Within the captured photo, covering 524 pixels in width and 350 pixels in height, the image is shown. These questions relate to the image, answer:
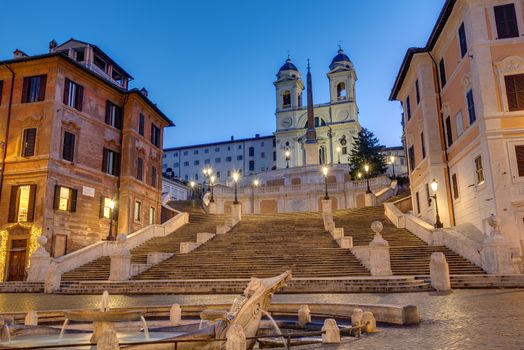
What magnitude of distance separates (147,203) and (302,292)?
22842 millimetres

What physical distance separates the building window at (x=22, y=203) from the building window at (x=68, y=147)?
3.04 m

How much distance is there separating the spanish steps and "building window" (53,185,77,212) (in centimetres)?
513

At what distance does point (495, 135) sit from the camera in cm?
2122

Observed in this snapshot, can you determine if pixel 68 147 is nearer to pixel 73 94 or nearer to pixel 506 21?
pixel 73 94

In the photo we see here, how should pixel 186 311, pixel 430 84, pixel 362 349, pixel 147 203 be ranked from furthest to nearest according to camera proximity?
pixel 147 203 → pixel 430 84 → pixel 186 311 → pixel 362 349

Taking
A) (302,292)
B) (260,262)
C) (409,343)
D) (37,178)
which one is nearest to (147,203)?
(37,178)

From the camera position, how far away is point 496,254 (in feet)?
56.4

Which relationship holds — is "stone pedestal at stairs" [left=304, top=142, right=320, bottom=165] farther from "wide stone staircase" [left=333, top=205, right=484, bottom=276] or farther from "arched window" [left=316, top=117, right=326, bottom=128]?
"wide stone staircase" [left=333, top=205, right=484, bottom=276]

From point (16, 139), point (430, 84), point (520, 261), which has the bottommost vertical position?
point (520, 261)

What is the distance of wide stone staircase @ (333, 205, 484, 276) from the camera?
19031mm

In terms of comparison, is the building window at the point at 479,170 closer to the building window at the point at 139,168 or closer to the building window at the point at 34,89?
the building window at the point at 139,168

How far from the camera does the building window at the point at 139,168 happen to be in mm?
35128

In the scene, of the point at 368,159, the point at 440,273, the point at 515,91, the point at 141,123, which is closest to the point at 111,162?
the point at 141,123

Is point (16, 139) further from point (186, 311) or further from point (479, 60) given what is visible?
point (479, 60)
